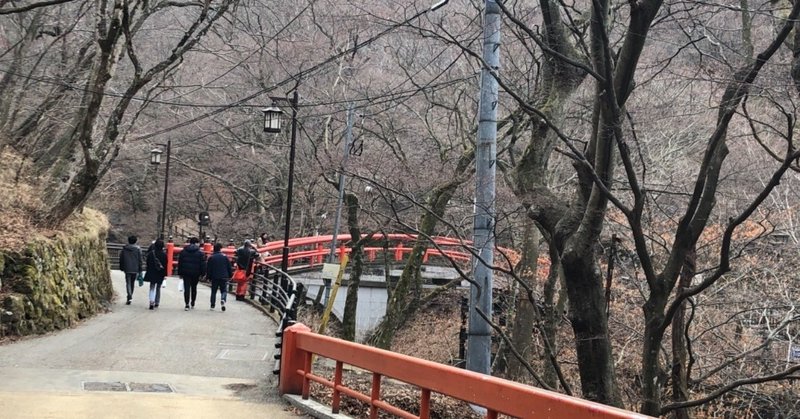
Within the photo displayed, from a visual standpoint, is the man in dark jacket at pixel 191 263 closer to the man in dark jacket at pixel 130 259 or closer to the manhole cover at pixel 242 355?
the man in dark jacket at pixel 130 259

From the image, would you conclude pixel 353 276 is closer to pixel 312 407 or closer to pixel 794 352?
pixel 794 352

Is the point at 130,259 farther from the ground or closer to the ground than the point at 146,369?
farther from the ground

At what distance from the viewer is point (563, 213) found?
8.49 metres

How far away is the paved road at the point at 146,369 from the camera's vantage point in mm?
7762

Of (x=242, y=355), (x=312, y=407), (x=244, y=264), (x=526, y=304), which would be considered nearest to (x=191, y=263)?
(x=244, y=264)

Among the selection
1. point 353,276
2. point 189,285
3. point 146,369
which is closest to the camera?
point 146,369

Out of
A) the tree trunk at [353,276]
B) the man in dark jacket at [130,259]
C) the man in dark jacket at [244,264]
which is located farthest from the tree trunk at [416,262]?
the man in dark jacket at [130,259]

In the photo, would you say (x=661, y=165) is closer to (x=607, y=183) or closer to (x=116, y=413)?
(x=607, y=183)

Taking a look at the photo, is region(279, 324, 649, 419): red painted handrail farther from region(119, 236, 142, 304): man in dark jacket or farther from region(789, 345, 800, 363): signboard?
region(119, 236, 142, 304): man in dark jacket

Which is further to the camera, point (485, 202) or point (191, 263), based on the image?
point (191, 263)

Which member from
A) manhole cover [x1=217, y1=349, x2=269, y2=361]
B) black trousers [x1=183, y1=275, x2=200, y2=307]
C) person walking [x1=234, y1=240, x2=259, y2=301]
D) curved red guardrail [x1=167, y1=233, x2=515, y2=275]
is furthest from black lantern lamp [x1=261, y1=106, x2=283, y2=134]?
manhole cover [x1=217, y1=349, x2=269, y2=361]

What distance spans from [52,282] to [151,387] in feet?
22.1

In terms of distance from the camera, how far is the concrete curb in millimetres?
7371

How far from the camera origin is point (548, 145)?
30.4 feet
